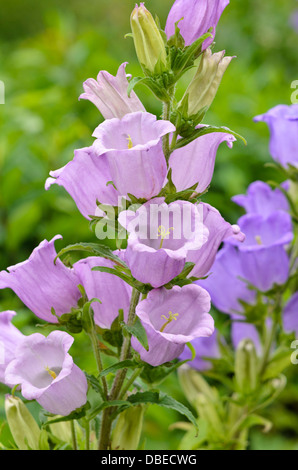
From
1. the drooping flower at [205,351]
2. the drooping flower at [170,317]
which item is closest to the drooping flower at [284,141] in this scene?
the drooping flower at [205,351]

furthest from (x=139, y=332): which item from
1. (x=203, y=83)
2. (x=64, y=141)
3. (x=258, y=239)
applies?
(x=64, y=141)

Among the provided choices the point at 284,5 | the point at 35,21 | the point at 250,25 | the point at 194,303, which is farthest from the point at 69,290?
the point at 35,21

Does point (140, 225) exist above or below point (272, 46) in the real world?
below

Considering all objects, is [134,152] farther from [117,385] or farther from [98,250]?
[117,385]

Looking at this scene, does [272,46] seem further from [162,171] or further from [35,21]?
[162,171]

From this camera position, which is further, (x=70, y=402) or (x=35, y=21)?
(x=35, y=21)

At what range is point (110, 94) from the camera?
2.28 feet

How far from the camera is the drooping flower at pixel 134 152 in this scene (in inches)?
25.5

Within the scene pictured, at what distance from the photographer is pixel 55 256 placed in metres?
0.72

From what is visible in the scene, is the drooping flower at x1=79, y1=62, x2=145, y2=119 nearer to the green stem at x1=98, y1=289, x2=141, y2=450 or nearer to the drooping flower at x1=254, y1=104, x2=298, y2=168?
the green stem at x1=98, y1=289, x2=141, y2=450

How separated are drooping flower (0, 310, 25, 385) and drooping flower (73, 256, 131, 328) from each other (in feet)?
0.33

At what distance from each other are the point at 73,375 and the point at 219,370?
487 millimetres

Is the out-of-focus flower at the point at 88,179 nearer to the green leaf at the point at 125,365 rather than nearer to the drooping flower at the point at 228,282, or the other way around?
the green leaf at the point at 125,365

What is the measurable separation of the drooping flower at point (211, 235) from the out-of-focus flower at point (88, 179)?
106 millimetres
